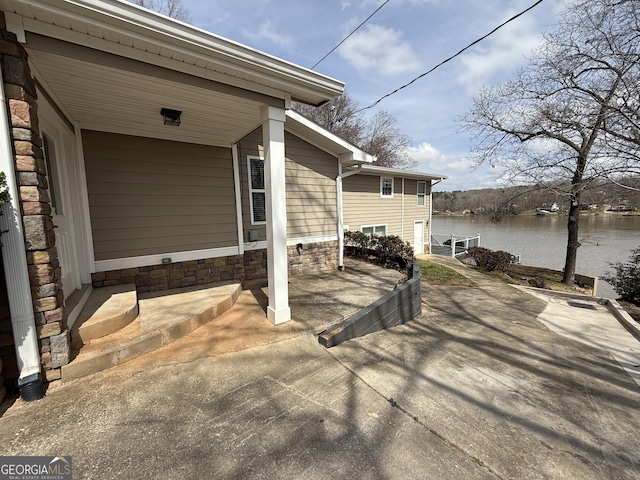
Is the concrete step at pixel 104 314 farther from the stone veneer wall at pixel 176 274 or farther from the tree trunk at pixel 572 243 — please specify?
the tree trunk at pixel 572 243

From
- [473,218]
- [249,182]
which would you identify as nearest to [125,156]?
[249,182]

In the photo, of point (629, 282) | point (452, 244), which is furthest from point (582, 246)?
point (629, 282)

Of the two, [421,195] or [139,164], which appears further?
[421,195]

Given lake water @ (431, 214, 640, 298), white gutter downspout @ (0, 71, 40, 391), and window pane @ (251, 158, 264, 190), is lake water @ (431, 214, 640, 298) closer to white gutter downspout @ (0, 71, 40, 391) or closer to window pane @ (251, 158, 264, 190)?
window pane @ (251, 158, 264, 190)

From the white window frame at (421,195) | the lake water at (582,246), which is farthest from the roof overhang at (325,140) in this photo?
the lake water at (582,246)

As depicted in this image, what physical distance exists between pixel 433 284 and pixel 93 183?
7622mm

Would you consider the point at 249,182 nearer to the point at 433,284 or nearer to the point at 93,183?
the point at 93,183

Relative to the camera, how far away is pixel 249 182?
497 cm

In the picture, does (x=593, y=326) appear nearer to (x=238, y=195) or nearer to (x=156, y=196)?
(x=238, y=195)

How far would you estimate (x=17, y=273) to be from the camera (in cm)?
190

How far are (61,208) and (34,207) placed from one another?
154cm

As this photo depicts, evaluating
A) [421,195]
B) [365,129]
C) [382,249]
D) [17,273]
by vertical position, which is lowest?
[382,249]

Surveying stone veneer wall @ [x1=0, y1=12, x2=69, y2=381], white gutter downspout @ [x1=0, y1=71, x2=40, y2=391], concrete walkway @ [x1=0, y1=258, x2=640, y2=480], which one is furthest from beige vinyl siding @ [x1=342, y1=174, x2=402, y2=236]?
white gutter downspout @ [x1=0, y1=71, x2=40, y2=391]

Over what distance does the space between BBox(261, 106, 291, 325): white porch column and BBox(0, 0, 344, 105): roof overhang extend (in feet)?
1.03
